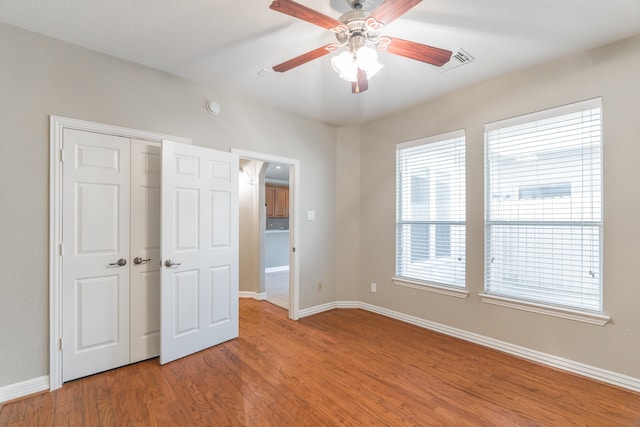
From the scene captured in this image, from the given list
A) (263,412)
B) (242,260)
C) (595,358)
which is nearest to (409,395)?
(263,412)

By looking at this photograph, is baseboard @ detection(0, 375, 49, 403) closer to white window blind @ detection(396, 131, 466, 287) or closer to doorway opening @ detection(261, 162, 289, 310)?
white window blind @ detection(396, 131, 466, 287)

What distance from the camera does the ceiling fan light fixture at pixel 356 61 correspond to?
5.81 ft

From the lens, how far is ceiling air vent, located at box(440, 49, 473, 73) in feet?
8.16

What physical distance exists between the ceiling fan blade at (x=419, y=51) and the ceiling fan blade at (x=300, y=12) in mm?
377

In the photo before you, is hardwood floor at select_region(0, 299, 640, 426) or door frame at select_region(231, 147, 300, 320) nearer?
hardwood floor at select_region(0, 299, 640, 426)

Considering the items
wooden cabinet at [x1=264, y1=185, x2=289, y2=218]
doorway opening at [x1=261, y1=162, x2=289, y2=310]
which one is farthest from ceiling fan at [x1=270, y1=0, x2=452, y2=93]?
wooden cabinet at [x1=264, y1=185, x2=289, y2=218]

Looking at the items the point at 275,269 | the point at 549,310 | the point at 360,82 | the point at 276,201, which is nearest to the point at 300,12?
the point at 360,82

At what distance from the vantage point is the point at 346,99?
3.44m

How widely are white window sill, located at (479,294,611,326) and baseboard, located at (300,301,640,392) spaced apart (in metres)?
0.37

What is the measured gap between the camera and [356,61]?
1.81m

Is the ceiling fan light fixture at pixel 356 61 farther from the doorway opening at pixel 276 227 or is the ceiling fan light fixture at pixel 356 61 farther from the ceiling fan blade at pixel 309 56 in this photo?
the doorway opening at pixel 276 227

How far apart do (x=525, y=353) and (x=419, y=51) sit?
2841 millimetres

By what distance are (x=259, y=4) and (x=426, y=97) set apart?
86.7 inches

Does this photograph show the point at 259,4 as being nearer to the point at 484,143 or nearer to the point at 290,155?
the point at 290,155
